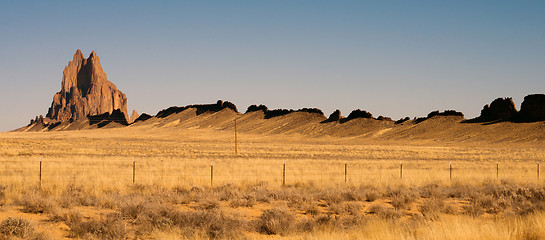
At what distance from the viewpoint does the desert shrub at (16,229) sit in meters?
9.57

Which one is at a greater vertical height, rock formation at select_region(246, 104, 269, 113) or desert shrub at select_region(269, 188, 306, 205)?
rock formation at select_region(246, 104, 269, 113)

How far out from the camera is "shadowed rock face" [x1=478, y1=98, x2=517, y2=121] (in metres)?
113

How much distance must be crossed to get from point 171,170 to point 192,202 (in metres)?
13.9

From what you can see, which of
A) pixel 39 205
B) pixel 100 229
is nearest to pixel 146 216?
pixel 100 229

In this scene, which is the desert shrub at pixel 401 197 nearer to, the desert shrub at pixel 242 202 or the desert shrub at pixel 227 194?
the desert shrub at pixel 242 202

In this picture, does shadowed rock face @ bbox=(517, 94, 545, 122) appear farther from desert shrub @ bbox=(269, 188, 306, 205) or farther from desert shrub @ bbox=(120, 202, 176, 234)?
desert shrub @ bbox=(120, 202, 176, 234)

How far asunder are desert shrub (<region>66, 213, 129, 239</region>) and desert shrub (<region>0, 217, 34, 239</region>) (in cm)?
92

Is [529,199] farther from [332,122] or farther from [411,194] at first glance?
[332,122]

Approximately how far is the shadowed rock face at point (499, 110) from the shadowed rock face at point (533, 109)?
2266 millimetres

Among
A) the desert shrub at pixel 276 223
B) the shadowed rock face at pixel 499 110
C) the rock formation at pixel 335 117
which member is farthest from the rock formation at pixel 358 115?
the desert shrub at pixel 276 223

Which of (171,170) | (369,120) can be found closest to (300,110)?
(369,120)

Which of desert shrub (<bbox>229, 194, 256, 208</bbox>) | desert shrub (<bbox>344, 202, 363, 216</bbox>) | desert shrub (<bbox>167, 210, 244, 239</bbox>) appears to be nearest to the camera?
desert shrub (<bbox>167, 210, 244, 239</bbox>)

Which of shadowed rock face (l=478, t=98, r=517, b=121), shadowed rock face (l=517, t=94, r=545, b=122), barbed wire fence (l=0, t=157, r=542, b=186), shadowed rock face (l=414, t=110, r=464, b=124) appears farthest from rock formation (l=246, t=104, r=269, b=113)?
barbed wire fence (l=0, t=157, r=542, b=186)

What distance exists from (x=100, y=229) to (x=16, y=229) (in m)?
1.72
